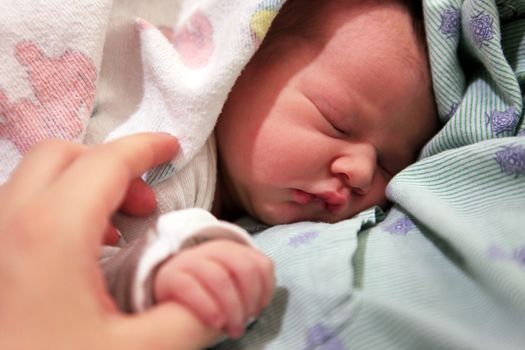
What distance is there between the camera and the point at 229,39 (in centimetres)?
94

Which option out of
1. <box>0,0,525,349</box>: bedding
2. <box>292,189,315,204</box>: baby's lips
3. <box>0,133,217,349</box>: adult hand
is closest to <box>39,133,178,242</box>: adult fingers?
<box>0,133,217,349</box>: adult hand

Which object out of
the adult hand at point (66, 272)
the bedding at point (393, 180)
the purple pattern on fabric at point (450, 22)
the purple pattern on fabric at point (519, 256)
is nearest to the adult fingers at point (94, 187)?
the adult hand at point (66, 272)

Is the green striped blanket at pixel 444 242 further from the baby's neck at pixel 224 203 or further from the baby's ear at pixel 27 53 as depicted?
the baby's ear at pixel 27 53

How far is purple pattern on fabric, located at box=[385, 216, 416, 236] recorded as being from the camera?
82 centimetres

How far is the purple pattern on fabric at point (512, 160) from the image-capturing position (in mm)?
817

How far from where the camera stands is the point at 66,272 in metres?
0.47

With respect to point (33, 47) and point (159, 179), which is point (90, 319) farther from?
point (33, 47)

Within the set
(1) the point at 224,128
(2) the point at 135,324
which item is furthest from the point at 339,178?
(2) the point at 135,324

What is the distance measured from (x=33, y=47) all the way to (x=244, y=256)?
529mm

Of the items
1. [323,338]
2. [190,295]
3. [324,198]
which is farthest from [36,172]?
[324,198]

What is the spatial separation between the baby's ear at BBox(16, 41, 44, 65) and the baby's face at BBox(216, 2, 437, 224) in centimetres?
31

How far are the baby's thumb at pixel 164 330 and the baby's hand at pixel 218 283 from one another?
0.01 metres

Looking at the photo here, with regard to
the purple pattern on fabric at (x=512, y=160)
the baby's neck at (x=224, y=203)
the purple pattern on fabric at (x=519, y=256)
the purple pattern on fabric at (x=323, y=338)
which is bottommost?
the baby's neck at (x=224, y=203)

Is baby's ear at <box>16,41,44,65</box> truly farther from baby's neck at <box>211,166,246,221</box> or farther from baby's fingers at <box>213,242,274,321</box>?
baby's fingers at <box>213,242,274,321</box>
